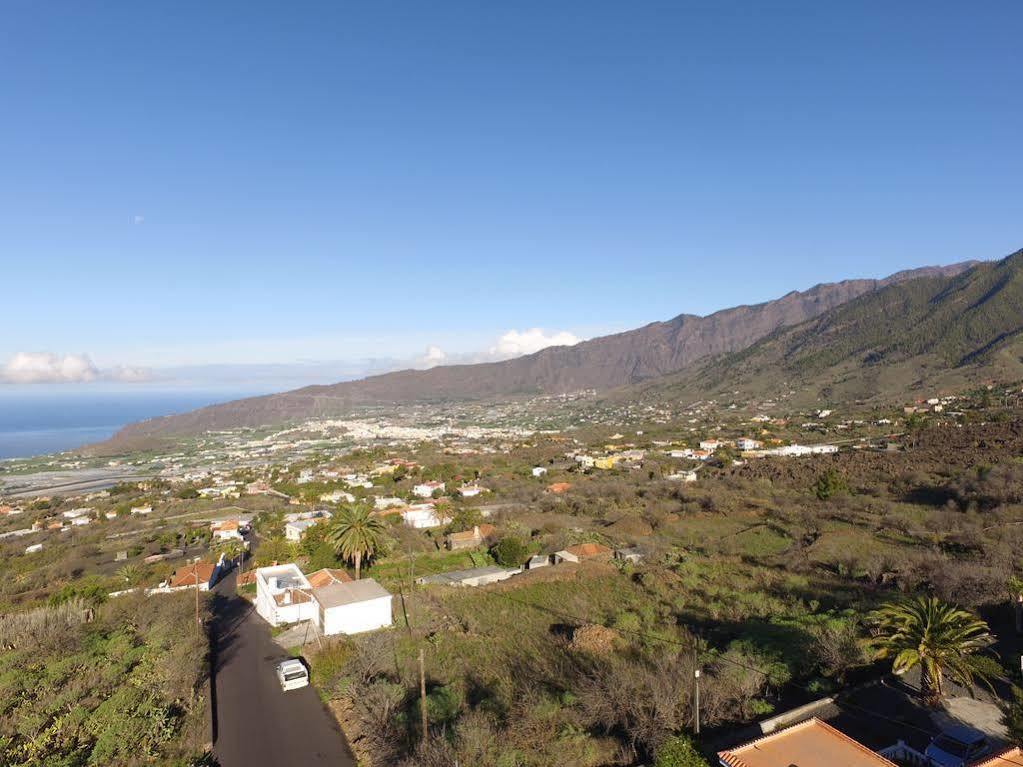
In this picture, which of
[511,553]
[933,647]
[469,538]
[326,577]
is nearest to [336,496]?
[469,538]

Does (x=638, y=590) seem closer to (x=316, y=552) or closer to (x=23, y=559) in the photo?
(x=316, y=552)

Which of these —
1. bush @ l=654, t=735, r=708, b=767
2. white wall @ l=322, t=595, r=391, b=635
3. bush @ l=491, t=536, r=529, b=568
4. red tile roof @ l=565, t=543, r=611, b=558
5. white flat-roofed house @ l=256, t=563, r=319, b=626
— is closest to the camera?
bush @ l=654, t=735, r=708, b=767

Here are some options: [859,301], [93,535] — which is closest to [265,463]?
[93,535]

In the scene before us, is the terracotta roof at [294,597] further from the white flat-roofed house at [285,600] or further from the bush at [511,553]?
the bush at [511,553]

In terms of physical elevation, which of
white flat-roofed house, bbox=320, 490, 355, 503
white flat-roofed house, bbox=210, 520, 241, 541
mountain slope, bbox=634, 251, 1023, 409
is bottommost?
white flat-roofed house, bbox=320, 490, 355, 503

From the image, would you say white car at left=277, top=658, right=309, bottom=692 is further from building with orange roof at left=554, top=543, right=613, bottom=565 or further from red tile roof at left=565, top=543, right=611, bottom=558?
red tile roof at left=565, top=543, right=611, bottom=558

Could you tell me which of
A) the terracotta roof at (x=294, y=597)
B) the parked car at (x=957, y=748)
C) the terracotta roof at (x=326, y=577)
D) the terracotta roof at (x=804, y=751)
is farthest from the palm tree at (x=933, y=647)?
the terracotta roof at (x=326, y=577)

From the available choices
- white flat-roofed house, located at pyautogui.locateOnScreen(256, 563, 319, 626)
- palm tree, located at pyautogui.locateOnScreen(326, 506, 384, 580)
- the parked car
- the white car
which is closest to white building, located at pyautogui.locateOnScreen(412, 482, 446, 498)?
palm tree, located at pyautogui.locateOnScreen(326, 506, 384, 580)

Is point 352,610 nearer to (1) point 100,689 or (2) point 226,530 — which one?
(1) point 100,689
